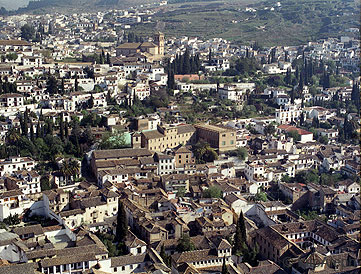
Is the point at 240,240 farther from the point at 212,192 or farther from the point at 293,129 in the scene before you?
the point at 293,129

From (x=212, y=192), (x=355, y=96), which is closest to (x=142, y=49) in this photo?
(x=355, y=96)

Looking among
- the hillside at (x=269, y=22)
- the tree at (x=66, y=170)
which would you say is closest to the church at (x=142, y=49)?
the hillside at (x=269, y=22)

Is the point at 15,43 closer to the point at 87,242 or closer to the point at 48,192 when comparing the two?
the point at 48,192

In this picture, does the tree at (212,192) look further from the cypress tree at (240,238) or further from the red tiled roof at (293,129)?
the red tiled roof at (293,129)

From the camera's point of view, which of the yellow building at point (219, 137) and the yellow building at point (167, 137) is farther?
the yellow building at point (219, 137)

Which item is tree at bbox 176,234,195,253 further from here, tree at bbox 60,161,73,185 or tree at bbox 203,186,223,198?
tree at bbox 60,161,73,185

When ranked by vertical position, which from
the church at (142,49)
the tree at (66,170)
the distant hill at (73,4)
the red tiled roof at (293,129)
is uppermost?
the distant hill at (73,4)
